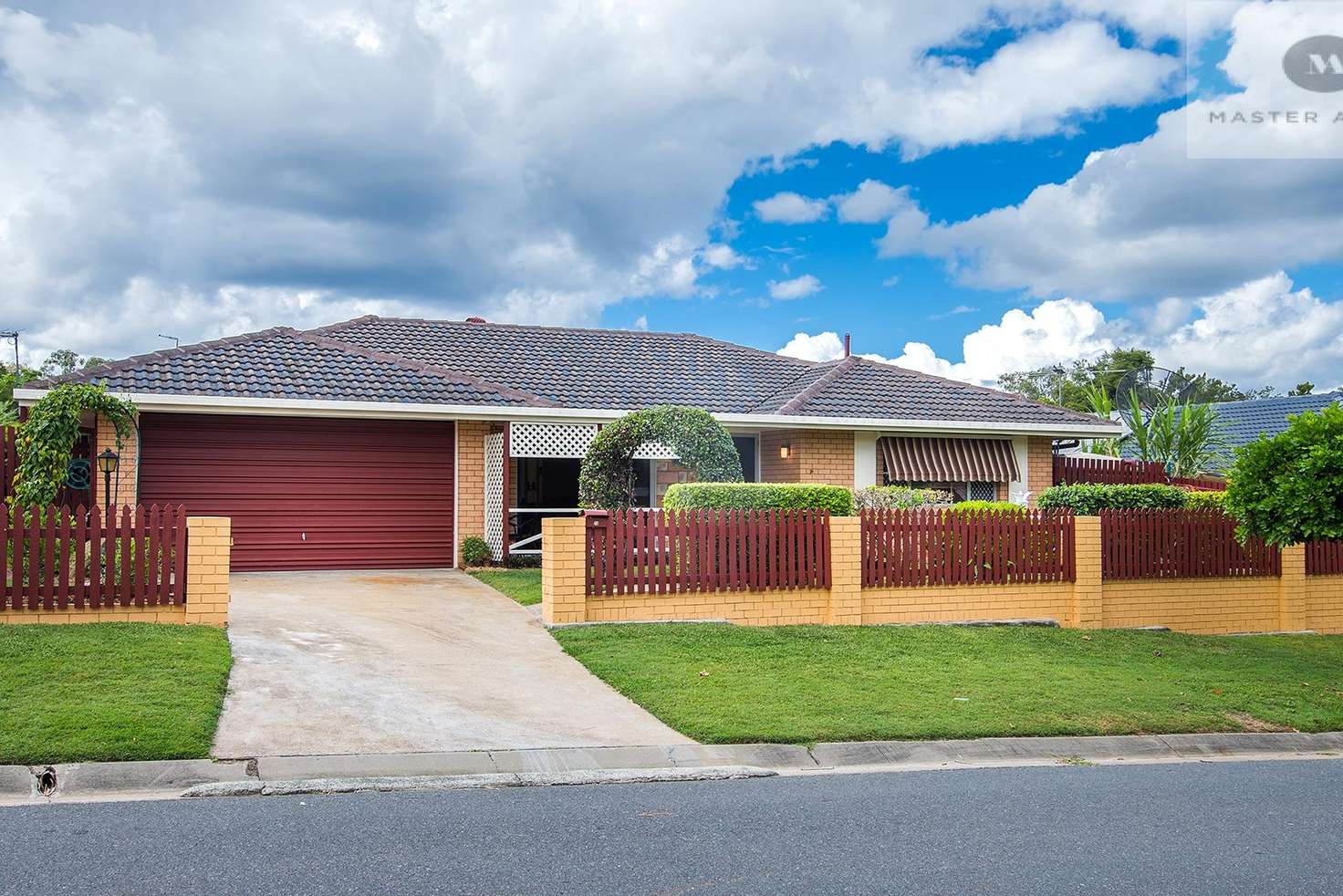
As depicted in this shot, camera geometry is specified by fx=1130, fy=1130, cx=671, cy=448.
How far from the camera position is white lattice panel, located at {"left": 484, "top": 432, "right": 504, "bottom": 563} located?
1767cm

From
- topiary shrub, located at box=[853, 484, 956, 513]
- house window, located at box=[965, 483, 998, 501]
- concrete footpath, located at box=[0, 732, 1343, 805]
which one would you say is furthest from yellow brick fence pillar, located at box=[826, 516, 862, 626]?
house window, located at box=[965, 483, 998, 501]

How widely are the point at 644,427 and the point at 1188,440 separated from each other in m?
13.3

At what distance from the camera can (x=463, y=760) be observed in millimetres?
7258

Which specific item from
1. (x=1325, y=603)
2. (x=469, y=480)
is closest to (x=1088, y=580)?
(x=1325, y=603)

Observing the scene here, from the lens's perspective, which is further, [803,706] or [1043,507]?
[1043,507]

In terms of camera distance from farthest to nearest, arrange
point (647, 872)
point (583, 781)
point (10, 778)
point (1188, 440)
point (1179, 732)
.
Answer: point (1188, 440) → point (1179, 732) → point (583, 781) → point (10, 778) → point (647, 872)

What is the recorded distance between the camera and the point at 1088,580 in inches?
535

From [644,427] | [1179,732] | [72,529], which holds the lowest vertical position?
[1179,732]

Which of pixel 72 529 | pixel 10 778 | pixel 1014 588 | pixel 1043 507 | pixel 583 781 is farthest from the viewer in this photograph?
pixel 1043 507

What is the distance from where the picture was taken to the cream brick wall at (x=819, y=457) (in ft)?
63.9

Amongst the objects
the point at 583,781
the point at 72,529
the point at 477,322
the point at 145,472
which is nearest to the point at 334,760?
the point at 583,781

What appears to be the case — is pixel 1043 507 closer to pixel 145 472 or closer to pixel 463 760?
pixel 463 760

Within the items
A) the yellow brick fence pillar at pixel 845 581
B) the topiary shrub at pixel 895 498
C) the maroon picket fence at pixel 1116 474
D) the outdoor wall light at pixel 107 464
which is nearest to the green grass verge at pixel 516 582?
the yellow brick fence pillar at pixel 845 581

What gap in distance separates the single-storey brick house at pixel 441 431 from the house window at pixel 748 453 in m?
0.04
